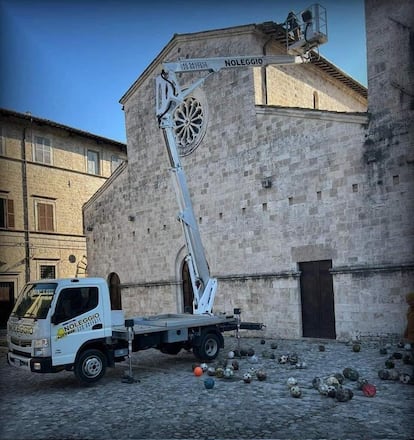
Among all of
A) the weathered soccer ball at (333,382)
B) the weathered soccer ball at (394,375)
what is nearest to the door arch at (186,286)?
the weathered soccer ball at (394,375)

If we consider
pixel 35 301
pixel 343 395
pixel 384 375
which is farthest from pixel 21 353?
pixel 384 375

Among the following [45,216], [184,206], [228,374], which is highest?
[45,216]

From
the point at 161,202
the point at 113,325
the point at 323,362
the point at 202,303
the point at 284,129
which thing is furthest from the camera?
the point at 161,202

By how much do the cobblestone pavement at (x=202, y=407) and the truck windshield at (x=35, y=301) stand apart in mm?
1506

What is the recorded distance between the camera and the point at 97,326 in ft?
30.1

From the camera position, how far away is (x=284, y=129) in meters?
14.7

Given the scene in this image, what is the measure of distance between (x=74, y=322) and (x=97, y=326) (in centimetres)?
53

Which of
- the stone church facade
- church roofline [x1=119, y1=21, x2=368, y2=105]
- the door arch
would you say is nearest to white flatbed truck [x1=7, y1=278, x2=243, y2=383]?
the stone church facade

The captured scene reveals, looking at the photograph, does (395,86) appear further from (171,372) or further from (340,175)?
(171,372)

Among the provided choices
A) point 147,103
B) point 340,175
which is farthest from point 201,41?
point 340,175

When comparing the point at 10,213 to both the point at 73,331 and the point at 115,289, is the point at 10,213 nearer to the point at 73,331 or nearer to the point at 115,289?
the point at 115,289

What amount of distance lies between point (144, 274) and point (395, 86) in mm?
12068

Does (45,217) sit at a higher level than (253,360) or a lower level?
higher

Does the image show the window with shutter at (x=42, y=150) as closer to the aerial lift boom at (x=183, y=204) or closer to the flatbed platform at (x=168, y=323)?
the aerial lift boom at (x=183, y=204)
